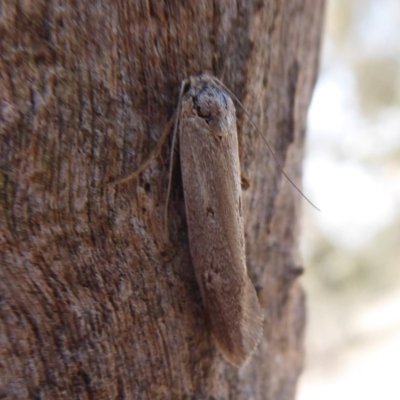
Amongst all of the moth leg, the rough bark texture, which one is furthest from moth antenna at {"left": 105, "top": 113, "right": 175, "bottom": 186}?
the moth leg

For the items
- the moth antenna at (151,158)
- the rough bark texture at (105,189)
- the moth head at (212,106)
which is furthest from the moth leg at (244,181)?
the moth antenna at (151,158)

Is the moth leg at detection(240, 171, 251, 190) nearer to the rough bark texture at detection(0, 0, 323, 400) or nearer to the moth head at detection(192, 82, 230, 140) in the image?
the rough bark texture at detection(0, 0, 323, 400)

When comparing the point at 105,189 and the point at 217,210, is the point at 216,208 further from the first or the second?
the point at 105,189

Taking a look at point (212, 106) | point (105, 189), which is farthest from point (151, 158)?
point (212, 106)

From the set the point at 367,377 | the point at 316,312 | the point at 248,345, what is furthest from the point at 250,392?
the point at 316,312

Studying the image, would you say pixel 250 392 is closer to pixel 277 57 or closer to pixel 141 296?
pixel 141 296
